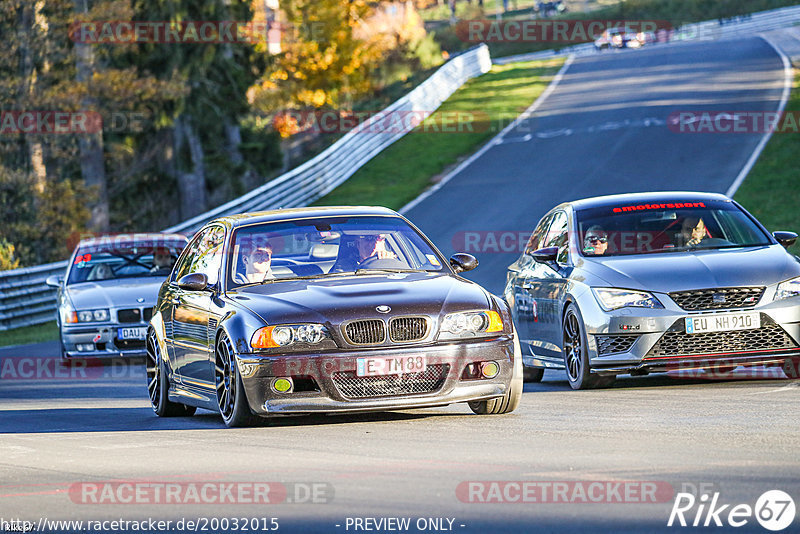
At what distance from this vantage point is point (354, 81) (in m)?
62.5

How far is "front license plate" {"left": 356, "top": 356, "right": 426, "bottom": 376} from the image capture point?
29.2 ft

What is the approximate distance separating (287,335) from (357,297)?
526 millimetres

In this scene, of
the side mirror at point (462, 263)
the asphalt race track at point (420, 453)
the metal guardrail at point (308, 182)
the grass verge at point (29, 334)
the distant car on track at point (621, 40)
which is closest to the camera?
the asphalt race track at point (420, 453)

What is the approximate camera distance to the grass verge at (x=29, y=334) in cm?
2300

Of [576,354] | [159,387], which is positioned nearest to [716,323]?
[576,354]

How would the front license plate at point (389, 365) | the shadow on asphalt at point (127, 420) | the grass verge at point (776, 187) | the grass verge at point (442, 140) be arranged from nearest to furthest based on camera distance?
the front license plate at point (389, 365), the shadow on asphalt at point (127, 420), the grass verge at point (776, 187), the grass verge at point (442, 140)

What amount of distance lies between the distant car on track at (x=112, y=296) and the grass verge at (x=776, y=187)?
10.3m

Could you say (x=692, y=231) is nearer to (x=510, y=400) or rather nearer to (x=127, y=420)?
(x=510, y=400)

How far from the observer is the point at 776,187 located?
29.8 metres

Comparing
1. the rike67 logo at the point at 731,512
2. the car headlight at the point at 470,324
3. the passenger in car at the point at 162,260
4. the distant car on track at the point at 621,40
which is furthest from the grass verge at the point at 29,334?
the distant car on track at the point at 621,40

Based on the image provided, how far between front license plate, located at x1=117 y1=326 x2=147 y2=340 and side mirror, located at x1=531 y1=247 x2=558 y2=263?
618 cm

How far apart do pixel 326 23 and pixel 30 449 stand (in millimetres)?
53646

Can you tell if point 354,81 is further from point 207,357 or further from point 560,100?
point 207,357

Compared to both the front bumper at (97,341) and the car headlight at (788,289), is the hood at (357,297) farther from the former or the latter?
the front bumper at (97,341)
